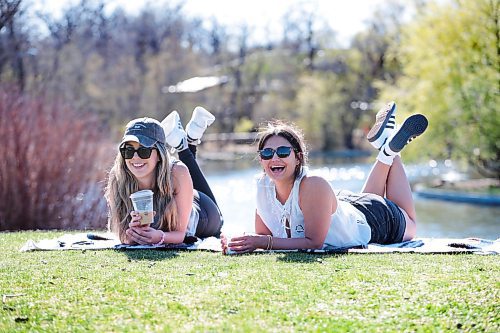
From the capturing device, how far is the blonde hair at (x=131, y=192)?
15.9 ft

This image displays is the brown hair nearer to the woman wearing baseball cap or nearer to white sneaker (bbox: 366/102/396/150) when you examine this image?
the woman wearing baseball cap

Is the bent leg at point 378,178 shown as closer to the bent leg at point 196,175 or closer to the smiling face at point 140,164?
the bent leg at point 196,175

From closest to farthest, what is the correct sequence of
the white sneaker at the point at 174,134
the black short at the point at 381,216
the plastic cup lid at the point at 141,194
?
the plastic cup lid at the point at 141,194
the black short at the point at 381,216
the white sneaker at the point at 174,134

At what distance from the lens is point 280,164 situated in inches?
173

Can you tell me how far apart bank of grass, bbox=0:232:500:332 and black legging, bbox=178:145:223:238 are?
1.20m

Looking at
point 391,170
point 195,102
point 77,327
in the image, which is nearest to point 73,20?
point 195,102

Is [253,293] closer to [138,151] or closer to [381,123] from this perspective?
[138,151]

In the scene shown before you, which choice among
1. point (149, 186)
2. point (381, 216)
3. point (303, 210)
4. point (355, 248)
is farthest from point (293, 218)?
point (149, 186)

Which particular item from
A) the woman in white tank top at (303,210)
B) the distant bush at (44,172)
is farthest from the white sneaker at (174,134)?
the distant bush at (44,172)

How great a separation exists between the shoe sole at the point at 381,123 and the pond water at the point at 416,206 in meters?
1.41

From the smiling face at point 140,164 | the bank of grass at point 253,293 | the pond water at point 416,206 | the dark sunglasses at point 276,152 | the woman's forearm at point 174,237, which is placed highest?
the dark sunglasses at point 276,152

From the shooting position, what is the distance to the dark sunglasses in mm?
4391

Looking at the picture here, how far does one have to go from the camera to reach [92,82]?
41219 mm

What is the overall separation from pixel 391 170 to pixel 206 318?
2.77 metres
